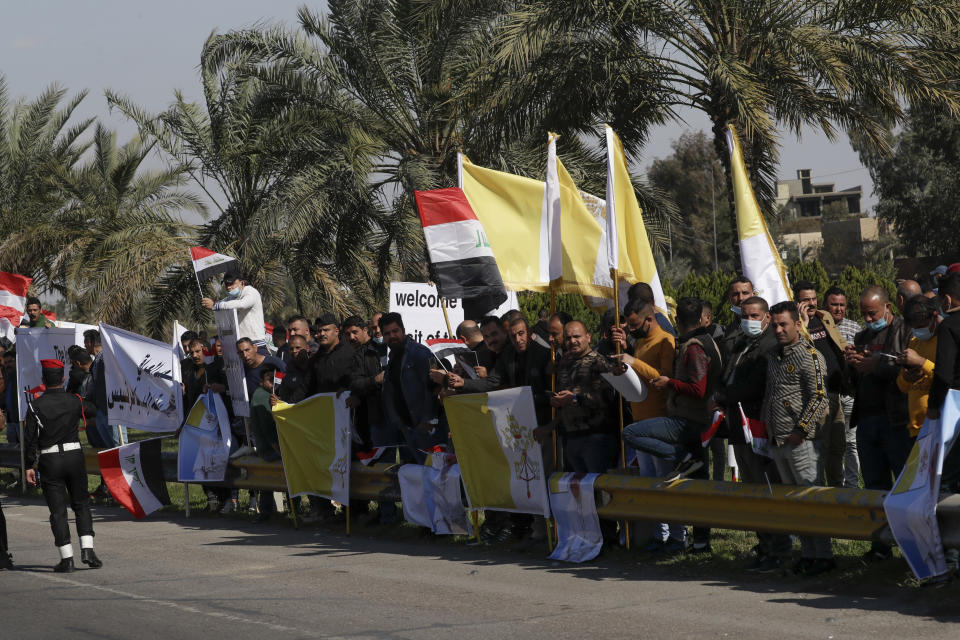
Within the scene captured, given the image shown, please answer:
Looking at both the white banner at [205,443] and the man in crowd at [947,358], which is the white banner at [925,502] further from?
the white banner at [205,443]

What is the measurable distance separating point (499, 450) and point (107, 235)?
1791cm

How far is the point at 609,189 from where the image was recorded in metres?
9.41

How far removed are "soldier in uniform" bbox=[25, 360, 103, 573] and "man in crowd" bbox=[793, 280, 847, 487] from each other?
5758 millimetres

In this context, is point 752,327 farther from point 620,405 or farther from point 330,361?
point 330,361

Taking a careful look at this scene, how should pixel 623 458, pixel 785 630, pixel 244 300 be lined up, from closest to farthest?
1. pixel 785 630
2. pixel 623 458
3. pixel 244 300

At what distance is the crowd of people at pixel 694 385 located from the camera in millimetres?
7883

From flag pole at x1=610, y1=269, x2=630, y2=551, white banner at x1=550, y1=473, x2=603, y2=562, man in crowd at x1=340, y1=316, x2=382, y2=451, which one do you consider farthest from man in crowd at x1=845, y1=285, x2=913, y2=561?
man in crowd at x1=340, y1=316, x2=382, y2=451

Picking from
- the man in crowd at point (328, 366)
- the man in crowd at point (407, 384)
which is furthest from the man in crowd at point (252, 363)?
the man in crowd at point (407, 384)

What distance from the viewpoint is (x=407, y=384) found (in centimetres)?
1062

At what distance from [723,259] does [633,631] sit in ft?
186

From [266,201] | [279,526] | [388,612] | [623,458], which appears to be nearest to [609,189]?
[623,458]

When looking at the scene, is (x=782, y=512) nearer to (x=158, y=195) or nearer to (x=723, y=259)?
(x=158, y=195)

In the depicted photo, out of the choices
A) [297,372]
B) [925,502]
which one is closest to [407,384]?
[297,372]

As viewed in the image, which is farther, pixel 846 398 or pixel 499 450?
pixel 846 398
